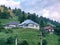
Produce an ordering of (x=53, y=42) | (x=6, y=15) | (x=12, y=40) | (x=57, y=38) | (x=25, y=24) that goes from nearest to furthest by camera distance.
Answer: (x=12, y=40)
(x=53, y=42)
(x=57, y=38)
(x=25, y=24)
(x=6, y=15)

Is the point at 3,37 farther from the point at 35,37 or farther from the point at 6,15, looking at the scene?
the point at 6,15

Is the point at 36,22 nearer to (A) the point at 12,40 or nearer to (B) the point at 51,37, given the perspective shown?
(B) the point at 51,37

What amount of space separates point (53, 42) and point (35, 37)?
6.13ft

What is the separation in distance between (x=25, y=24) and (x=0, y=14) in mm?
5743

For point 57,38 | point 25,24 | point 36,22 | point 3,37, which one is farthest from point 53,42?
point 36,22

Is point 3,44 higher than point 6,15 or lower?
lower

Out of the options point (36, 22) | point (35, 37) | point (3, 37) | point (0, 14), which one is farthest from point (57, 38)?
point (0, 14)

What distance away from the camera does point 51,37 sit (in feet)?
85.9

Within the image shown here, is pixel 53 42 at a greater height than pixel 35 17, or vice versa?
pixel 35 17

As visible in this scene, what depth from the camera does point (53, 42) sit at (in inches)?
943

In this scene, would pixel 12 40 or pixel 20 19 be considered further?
pixel 20 19

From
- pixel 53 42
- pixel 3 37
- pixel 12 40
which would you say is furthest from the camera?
pixel 53 42

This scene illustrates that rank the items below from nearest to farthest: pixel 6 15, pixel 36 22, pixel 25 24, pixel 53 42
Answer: pixel 53 42
pixel 25 24
pixel 36 22
pixel 6 15

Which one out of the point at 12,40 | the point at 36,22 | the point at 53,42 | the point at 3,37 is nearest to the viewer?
the point at 12,40
